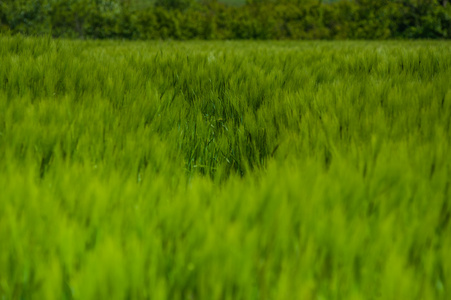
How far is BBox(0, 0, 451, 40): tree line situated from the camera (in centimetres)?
2327

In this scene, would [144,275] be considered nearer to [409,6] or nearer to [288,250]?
[288,250]

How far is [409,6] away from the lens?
76.1ft

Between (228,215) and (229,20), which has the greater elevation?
(228,215)

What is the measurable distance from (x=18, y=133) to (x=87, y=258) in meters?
0.60

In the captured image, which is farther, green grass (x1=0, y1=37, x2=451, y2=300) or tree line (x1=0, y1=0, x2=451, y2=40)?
tree line (x1=0, y1=0, x2=451, y2=40)

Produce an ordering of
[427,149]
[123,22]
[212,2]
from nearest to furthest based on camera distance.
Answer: [427,149], [123,22], [212,2]

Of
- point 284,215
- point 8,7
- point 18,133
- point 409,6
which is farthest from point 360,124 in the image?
point 8,7

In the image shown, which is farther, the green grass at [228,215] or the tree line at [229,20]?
the tree line at [229,20]

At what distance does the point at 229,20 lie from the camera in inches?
979

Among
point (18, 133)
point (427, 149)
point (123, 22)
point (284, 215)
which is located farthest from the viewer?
point (123, 22)

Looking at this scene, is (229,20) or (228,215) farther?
(229,20)

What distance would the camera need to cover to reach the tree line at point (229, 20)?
76.3 ft

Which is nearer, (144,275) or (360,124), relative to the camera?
(144,275)

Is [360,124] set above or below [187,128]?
above
